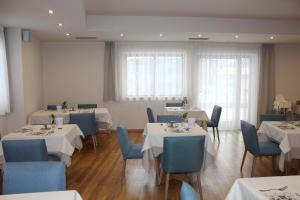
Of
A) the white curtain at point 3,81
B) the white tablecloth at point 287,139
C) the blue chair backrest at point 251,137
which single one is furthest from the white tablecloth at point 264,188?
the white curtain at point 3,81

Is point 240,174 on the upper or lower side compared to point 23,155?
lower

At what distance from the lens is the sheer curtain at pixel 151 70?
732 cm

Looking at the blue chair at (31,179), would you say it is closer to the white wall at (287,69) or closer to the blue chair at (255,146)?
the blue chair at (255,146)

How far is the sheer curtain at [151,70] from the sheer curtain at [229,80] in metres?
0.48

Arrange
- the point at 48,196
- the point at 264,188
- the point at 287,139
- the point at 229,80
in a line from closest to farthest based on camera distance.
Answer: the point at 48,196 → the point at 264,188 → the point at 287,139 → the point at 229,80

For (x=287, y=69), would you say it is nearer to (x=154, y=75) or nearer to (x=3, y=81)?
(x=154, y=75)

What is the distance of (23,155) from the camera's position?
3.17m

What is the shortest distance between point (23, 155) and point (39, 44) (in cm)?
453

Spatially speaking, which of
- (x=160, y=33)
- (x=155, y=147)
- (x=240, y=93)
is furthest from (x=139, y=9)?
(x=240, y=93)

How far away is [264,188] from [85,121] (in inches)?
158

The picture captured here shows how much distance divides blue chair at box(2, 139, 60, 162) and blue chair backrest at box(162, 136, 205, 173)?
143 cm

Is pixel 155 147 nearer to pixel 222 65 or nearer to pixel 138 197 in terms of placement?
pixel 138 197

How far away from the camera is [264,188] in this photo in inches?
80.4

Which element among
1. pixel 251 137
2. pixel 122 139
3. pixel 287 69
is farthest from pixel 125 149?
pixel 287 69
